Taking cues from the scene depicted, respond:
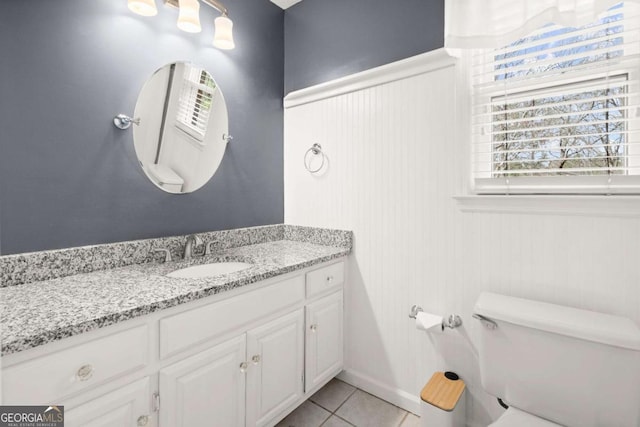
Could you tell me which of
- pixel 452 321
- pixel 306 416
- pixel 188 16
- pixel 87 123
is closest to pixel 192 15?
pixel 188 16

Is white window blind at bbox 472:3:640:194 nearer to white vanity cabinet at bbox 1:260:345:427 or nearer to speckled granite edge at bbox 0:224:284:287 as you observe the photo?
white vanity cabinet at bbox 1:260:345:427

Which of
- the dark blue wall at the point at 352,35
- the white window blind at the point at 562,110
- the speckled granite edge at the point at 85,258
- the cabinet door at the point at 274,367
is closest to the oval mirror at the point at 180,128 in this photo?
the speckled granite edge at the point at 85,258

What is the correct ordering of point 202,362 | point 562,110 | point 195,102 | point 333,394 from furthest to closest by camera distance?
1. point 333,394
2. point 195,102
3. point 562,110
4. point 202,362

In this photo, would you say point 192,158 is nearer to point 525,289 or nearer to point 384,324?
point 384,324

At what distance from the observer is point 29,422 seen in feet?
2.70

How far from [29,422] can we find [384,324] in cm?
152

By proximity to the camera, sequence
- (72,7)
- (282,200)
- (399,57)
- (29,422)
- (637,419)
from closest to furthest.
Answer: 1. (29,422)
2. (637,419)
3. (72,7)
4. (399,57)
5. (282,200)

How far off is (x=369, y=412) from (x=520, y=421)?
0.82m

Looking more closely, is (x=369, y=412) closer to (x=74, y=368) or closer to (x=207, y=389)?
(x=207, y=389)

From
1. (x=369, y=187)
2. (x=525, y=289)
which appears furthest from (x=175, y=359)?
(x=525, y=289)

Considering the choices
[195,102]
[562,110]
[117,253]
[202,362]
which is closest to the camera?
[202,362]

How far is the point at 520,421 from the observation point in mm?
1122

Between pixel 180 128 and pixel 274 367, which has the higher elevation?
pixel 180 128

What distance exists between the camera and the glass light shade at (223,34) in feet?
5.54
